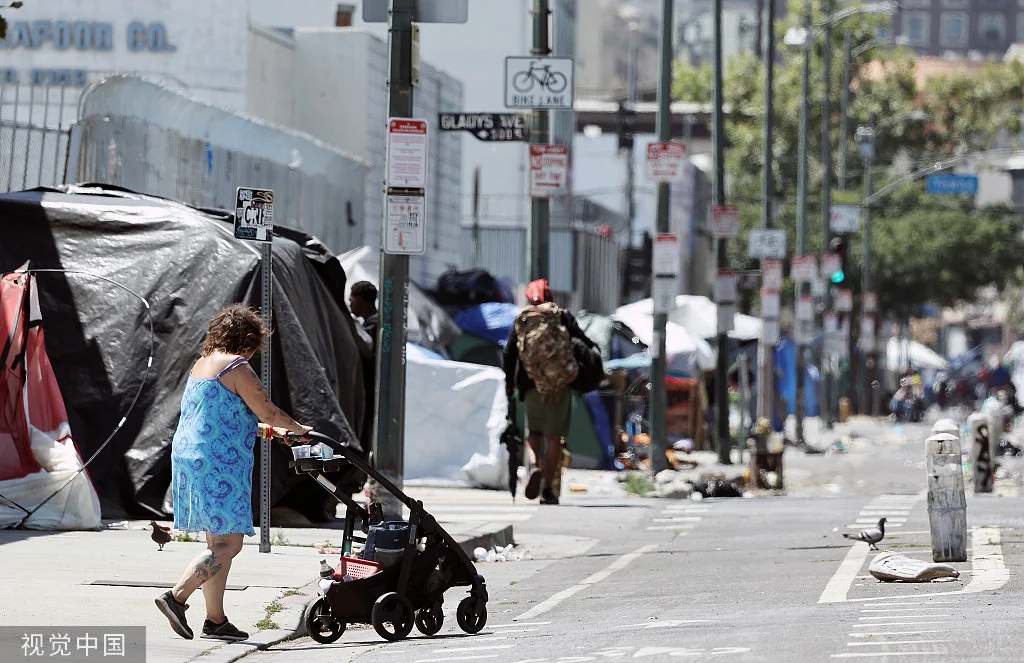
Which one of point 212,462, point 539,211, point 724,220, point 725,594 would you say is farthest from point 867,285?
point 212,462

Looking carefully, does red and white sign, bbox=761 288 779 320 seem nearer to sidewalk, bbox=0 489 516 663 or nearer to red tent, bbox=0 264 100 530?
sidewalk, bbox=0 489 516 663

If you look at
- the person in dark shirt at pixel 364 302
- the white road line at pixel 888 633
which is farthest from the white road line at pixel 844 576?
the person in dark shirt at pixel 364 302

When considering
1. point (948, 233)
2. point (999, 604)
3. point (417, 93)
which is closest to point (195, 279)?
point (999, 604)

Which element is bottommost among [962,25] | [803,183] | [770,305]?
[770,305]

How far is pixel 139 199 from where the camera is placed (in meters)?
14.4

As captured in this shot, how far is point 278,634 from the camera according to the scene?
890cm

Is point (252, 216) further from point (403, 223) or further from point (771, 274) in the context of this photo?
point (771, 274)

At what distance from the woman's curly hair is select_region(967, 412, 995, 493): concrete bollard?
12.6m

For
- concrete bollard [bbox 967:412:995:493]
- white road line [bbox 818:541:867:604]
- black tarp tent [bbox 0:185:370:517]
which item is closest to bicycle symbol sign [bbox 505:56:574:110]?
black tarp tent [bbox 0:185:370:517]

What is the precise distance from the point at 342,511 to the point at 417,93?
17.0 metres

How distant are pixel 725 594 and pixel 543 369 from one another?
600 cm

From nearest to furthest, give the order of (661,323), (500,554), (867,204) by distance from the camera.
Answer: (500,554) < (661,323) < (867,204)

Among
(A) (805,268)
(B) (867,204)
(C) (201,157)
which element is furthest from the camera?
(B) (867,204)

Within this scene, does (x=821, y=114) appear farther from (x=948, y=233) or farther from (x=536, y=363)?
(x=536, y=363)
